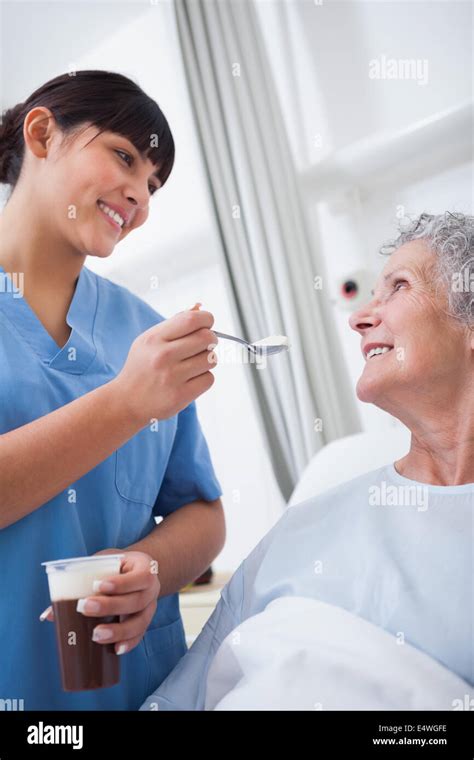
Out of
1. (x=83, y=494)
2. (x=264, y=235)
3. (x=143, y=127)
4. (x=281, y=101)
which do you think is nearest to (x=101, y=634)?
(x=83, y=494)

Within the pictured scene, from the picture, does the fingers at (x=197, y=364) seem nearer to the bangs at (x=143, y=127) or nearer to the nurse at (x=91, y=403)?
the nurse at (x=91, y=403)

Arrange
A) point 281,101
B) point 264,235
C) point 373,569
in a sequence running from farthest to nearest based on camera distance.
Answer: point 281,101 → point 264,235 → point 373,569

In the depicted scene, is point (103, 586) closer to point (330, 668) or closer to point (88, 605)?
point (88, 605)

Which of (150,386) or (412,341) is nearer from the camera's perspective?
(150,386)

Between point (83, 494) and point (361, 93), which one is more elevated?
point (361, 93)

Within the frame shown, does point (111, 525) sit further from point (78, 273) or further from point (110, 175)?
point (110, 175)

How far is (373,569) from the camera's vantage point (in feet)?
3.43

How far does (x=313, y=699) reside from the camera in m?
0.93

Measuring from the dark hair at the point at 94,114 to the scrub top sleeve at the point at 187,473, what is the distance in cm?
48

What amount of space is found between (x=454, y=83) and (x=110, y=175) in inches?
50.3

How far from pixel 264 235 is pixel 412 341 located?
1.34 metres

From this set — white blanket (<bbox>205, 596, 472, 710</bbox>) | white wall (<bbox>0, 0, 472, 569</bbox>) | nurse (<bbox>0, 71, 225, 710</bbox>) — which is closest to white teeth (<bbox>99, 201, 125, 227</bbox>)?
nurse (<bbox>0, 71, 225, 710</bbox>)

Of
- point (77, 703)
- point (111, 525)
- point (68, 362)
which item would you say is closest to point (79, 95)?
point (68, 362)

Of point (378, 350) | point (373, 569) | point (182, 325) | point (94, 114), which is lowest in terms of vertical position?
point (373, 569)
